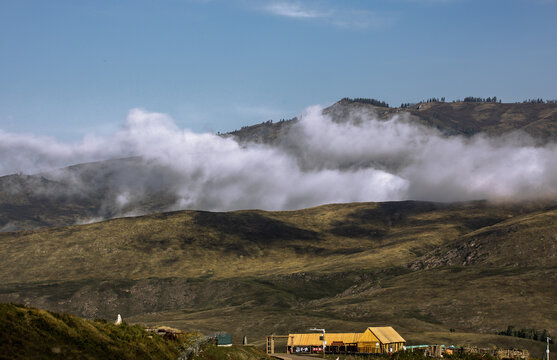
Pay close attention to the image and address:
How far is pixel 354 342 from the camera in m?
103

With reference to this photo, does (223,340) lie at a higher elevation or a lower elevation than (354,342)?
higher

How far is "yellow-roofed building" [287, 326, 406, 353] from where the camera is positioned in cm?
10356

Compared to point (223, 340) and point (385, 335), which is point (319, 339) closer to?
point (385, 335)

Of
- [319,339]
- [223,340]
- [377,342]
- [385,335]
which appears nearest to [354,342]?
[377,342]

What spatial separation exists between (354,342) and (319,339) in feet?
35.8

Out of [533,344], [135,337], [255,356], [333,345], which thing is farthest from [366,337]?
[533,344]

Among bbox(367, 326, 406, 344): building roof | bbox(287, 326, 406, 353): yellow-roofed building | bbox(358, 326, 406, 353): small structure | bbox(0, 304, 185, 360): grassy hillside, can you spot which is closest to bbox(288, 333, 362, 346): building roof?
bbox(287, 326, 406, 353): yellow-roofed building

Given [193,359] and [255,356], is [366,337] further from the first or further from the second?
[193,359]

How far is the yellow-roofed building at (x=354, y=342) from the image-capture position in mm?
103562

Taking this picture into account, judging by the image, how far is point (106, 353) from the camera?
37.4 m

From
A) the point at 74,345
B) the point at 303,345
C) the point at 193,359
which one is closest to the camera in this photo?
the point at 74,345

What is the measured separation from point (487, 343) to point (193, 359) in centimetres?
14904

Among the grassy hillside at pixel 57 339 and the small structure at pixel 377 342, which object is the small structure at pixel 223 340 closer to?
the grassy hillside at pixel 57 339

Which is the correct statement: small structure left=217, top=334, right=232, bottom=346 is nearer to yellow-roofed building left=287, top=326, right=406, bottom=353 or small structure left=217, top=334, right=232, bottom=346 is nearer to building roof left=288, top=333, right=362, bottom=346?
yellow-roofed building left=287, top=326, right=406, bottom=353
